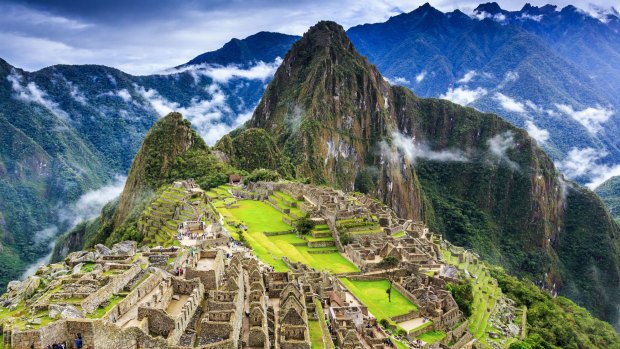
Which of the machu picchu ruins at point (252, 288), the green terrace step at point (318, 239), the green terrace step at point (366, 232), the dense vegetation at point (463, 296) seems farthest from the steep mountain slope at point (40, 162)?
the dense vegetation at point (463, 296)

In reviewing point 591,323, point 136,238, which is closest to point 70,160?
point 136,238

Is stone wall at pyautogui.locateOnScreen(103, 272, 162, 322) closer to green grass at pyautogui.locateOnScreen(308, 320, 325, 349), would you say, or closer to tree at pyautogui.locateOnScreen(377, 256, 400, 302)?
green grass at pyautogui.locateOnScreen(308, 320, 325, 349)

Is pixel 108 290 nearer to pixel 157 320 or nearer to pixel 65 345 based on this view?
pixel 157 320

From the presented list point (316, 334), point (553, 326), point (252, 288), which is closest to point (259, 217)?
point (553, 326)

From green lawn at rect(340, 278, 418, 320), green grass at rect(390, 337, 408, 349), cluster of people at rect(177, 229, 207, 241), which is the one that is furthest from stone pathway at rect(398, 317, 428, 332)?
cluster of people at rect(177, 229, 207, 241)

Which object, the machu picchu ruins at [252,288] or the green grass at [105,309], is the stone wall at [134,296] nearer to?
the machu picchu ruins at [252,288]
